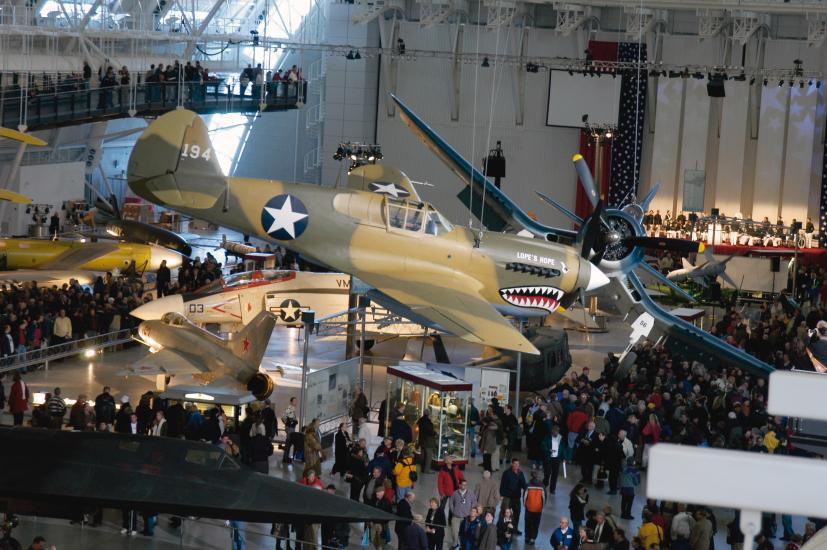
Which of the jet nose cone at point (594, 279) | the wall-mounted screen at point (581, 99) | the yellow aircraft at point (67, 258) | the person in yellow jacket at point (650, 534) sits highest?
the wall-mounted screen at point (581, 99)

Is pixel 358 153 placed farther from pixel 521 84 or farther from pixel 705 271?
pixel 705 271

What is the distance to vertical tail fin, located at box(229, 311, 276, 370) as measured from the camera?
17.2 m

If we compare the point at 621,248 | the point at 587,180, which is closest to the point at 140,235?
the point at 587,180

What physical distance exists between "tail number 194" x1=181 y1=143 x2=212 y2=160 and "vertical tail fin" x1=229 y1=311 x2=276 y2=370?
2468mm

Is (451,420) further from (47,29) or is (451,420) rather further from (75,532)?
(47,29)

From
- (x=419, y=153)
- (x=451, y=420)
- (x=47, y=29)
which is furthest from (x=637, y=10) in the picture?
(x=451, y=420)

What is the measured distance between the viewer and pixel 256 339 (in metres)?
17.2

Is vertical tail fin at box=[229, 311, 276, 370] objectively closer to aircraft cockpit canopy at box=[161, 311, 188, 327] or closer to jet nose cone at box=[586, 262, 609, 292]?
aircraft cockpit canopy at box=[161, 311, 188, 327]

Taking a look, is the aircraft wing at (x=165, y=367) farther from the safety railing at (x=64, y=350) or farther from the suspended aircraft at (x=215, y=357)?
the safety railing at (x=64, y=350)

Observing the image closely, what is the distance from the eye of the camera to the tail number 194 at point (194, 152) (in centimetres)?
1641

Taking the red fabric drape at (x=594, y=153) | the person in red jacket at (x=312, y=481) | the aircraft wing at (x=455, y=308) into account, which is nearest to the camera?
the person in red jacket at (x=312, y=481)

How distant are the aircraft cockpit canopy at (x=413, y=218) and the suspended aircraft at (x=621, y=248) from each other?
3.14m

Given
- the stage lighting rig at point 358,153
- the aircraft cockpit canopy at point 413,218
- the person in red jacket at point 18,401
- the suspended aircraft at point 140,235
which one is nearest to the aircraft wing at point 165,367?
the person in red jacket at point 18,401

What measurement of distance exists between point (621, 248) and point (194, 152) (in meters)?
8.46
